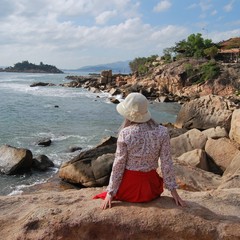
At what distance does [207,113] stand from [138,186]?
1727 centimetres

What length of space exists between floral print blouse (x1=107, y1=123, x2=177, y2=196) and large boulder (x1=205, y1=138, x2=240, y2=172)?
746 centimetres

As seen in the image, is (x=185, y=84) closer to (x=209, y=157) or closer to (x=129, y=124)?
(x=209, y=157)

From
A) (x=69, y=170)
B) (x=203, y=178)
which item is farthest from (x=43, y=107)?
(x=203, y=178)

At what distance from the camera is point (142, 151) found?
437 centimetres

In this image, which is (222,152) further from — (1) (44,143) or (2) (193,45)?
(2) (193,45)

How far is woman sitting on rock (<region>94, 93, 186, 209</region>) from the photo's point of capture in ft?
14.2

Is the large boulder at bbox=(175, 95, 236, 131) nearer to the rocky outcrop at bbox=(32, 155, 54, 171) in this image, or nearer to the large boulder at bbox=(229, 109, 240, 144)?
the large boulder at bbox=(229, 109, 240, 144)

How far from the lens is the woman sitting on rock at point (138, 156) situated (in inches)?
170

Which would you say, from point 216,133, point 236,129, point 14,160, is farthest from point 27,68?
point 236,129

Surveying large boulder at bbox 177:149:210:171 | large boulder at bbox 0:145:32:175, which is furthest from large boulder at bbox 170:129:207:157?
large boulder at bbox 0:145:32:175

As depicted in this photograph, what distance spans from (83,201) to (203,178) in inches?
192

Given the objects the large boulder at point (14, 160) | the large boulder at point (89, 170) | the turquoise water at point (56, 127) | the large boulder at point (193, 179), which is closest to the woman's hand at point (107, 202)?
the large boulder at point (193, 179)

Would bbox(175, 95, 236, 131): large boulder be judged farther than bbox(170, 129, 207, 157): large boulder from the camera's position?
Yes

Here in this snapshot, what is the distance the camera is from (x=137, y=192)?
14.9 feet
